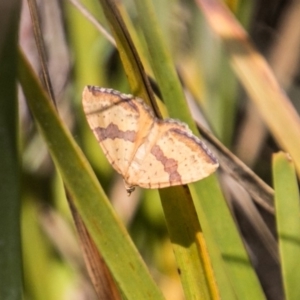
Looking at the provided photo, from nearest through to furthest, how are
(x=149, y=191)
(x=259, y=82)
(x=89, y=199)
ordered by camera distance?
(x=89, y=199)
(x=259, y=82)
(x=149, y=191)

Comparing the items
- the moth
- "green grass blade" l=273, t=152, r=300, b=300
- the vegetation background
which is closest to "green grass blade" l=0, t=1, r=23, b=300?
the vegetation background

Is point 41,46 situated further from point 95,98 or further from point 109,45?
point 109,45

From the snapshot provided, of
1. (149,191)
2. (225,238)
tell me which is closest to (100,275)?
(225,238)

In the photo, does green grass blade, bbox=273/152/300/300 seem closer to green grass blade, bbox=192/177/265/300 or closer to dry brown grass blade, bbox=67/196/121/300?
green grass blade, bbox=192/177/265/300

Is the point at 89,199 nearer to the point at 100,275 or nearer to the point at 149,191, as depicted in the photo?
the point at 100,275

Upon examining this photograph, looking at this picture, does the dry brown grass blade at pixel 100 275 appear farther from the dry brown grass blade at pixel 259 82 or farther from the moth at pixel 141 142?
the dry brown grass blade at pixel 259 82

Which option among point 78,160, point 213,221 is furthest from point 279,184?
point 78,160
